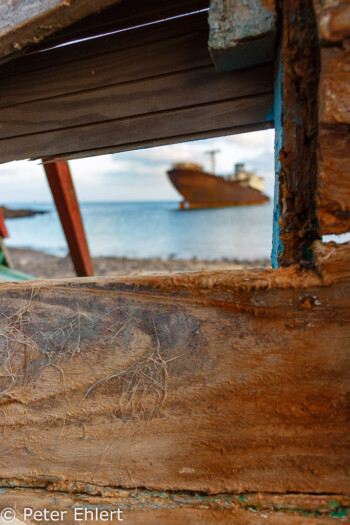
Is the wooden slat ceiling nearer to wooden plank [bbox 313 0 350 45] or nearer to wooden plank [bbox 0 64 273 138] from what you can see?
wooden plank [bbox 0 64 273 138]

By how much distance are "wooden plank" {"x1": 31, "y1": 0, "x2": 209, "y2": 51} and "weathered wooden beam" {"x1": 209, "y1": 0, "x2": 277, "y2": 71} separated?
293 mm

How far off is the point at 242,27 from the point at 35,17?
605 mm

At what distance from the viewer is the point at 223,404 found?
0.85 meters

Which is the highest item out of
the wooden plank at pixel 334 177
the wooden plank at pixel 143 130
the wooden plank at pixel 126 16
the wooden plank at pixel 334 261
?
the wooden plank at pixel 126 16

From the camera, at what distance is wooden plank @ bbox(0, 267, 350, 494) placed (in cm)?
81

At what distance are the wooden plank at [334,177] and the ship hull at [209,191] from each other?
3245cm

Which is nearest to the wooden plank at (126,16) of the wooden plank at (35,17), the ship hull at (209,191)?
the wooden plank at (35,17)

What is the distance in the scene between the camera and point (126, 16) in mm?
1116

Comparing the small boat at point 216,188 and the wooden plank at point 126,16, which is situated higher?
the small boat at point 216,188

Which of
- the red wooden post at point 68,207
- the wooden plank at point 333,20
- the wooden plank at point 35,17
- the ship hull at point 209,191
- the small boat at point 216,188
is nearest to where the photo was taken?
the wooden plank at point 333,20

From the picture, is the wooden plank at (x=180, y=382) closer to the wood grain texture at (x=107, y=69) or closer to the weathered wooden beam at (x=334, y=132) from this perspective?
the weathered wooden beam at (x=334, y=132)

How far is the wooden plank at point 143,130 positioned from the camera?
1.09 metres

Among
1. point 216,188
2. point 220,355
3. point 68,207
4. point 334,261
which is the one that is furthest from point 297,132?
point 216,188

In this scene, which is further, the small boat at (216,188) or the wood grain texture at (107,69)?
the small boat at (216,188)
